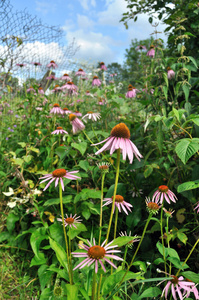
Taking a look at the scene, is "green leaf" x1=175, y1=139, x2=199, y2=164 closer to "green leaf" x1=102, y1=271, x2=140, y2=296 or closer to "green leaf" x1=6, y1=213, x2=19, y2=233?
"green leaf" x1=102, y1=271, x2=140, y2=296

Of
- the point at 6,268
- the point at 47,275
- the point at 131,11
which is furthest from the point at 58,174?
the point at 131,11

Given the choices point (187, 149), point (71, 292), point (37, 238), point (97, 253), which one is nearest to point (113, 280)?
point (71, 292)

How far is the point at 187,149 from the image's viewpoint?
99 centimetres

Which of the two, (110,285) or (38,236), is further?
(38,236)

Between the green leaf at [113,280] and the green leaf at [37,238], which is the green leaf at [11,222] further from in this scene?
the green leaf at [113,280]

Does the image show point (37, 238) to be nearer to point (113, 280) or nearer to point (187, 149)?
point (113, 280)

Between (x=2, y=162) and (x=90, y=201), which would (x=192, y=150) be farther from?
(x=2, y=162)

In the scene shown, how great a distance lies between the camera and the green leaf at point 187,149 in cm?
95

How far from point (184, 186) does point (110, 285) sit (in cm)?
51

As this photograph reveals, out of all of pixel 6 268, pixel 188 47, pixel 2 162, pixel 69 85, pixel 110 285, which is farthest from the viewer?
pixel 69 85

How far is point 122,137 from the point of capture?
0.83 meters

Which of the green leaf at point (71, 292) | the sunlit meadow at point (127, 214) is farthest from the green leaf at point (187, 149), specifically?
the green leaf at point (71, 292)

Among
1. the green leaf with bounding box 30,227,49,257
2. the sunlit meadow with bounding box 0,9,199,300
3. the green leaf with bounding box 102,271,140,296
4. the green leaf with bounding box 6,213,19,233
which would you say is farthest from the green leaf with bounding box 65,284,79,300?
the green leaf with bounding box 6,213,19,233

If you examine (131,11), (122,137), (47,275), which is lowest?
(47,275)
